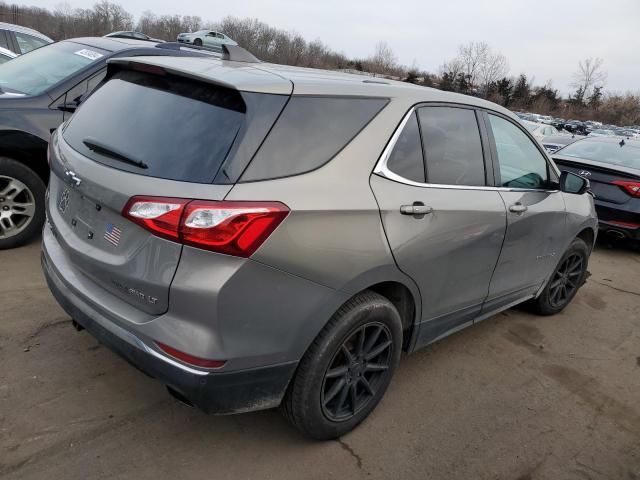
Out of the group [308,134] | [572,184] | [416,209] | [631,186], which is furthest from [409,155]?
[631,186]

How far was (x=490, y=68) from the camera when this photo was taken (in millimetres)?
52312

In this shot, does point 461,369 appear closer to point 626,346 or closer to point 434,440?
point 434,440

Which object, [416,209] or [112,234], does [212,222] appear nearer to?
[112,234]

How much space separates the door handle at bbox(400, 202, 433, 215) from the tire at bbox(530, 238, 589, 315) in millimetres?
2183

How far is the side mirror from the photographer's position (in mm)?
3906

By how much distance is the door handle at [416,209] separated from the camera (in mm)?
2521

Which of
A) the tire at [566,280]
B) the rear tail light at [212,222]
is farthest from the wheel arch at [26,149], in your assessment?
the tire at [566,280]

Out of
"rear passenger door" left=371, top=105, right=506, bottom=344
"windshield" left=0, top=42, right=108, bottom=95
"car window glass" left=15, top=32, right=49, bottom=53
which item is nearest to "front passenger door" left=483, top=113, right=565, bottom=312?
"rear passenger door" left=371, top=105, right=506, bottom=344

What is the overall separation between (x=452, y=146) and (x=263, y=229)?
149cm

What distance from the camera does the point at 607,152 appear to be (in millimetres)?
7414

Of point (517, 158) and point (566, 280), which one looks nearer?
point (517, 158)

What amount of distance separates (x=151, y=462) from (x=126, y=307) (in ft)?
2.52

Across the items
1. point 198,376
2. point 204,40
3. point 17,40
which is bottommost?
point 198,376

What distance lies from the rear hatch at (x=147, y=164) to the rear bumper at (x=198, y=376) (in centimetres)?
15
